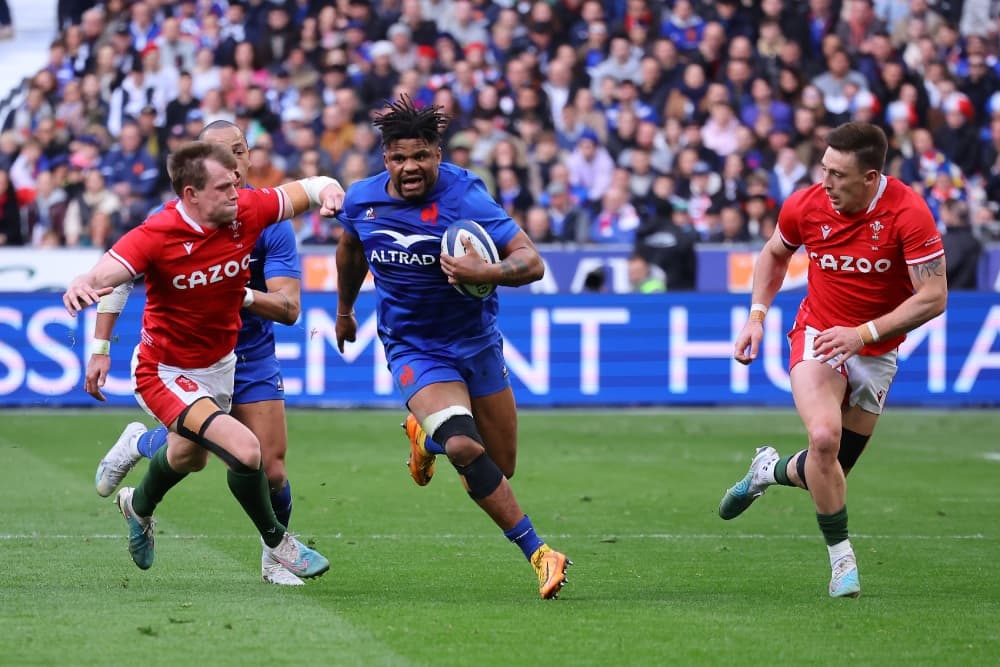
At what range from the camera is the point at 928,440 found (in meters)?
16.9

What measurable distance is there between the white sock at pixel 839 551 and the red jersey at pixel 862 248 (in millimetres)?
1025

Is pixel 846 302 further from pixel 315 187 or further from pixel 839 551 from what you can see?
pixel 315 187

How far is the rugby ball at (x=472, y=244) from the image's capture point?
8.08 m

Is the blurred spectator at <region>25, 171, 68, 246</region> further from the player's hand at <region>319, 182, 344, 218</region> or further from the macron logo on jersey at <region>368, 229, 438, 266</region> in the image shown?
the macron logo on jersey at <region>368, 229, 438, 266</region>

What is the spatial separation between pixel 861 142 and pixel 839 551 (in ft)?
6.59

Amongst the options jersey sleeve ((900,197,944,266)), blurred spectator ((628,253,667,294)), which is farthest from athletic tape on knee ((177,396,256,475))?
blurred spectator ((628,253,667,294))

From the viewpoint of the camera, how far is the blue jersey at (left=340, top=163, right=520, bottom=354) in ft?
27.7

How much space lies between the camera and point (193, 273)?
8203mm

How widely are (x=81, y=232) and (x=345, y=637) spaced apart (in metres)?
14.7

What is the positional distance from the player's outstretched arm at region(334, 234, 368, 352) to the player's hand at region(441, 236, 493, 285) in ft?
3.00

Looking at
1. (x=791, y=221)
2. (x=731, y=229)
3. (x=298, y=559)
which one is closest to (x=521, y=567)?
(x=298, y=559)

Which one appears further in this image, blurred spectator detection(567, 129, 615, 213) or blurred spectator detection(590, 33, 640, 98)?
blurred spectator detection(590, 33, 640, 98)

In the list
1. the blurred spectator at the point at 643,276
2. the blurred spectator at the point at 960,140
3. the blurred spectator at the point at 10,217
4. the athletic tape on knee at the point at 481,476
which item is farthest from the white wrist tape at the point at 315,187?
the blurred spectator at the point at 960,140

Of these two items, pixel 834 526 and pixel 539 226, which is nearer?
pixel 834 526
